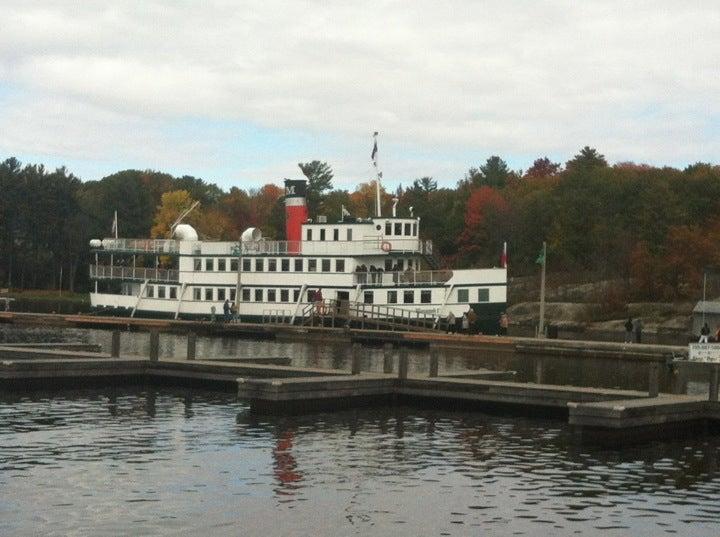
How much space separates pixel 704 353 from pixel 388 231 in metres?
31.8

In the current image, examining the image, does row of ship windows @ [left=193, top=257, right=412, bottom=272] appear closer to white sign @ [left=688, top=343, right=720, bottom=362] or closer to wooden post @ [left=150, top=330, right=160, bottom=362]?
white sign @ [left=688, top=343, right=720, bottom=362]

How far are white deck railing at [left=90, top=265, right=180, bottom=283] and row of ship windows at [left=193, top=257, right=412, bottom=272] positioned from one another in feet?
7.53

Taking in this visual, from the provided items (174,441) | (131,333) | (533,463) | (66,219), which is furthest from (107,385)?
(66,219)

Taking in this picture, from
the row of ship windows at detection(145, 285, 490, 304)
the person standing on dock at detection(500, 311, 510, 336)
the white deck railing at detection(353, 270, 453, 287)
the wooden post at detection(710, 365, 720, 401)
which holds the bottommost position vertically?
the wooden post at detection(710, 365, 720, 401)

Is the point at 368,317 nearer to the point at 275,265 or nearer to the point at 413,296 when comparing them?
the point at 413,296

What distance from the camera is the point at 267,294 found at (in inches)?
3231

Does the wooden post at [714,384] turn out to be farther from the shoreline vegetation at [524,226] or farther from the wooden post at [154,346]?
the shoreline vegetation at [524,226]

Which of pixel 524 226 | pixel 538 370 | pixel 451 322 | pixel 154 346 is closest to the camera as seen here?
pixel 154 346

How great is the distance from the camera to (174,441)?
31.5 metres

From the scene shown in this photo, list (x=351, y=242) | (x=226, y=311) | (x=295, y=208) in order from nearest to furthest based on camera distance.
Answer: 1. (x=351, y=242)
2. (x=226, y=311)
3. (x=295, y=208)

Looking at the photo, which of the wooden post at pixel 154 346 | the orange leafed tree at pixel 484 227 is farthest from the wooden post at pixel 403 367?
the orange leafed tree at pixel 484 227

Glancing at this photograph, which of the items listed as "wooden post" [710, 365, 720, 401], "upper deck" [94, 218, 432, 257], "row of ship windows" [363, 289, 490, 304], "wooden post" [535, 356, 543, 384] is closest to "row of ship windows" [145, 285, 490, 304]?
"row of ship windows" [363, 289, 490, 304]

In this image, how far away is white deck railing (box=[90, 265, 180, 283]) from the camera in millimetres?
86500

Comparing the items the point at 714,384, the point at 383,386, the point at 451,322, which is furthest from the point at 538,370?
the point at 451,322
